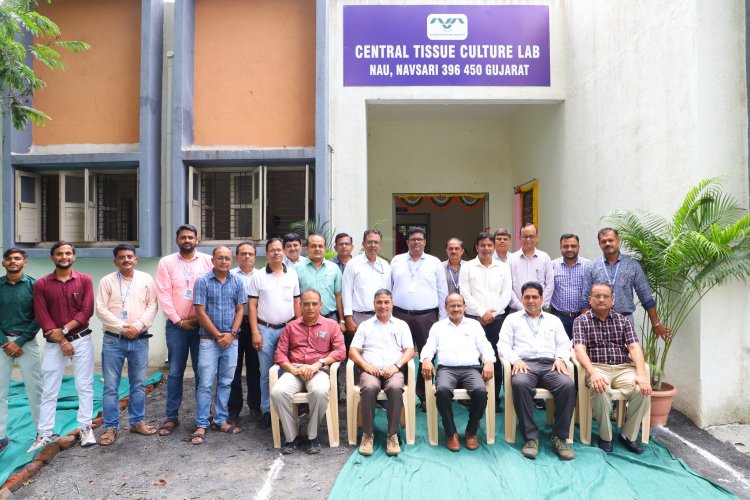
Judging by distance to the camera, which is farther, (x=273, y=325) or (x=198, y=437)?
(x=273, y=325)

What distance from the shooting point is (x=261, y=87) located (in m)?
6.59

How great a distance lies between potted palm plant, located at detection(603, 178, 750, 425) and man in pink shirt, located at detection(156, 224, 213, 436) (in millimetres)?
3922

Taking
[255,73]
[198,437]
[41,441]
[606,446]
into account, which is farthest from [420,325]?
[255,73]

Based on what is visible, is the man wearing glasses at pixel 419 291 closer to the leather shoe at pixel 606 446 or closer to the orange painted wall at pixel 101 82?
the leather shoe at pixel 606 446

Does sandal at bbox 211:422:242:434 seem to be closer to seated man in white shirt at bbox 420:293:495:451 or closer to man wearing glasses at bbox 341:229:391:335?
man wearing glasses at bbox 341:229:391:335

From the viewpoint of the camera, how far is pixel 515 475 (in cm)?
341

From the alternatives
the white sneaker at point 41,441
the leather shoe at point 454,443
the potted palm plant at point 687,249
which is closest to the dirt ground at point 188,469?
the white sneaker at point 41,441

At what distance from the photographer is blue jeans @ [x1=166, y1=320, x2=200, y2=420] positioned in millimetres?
4156

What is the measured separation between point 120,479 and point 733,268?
5109 millimetres

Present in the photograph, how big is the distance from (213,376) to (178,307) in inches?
26.5

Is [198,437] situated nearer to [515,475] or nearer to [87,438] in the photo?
[87,438]

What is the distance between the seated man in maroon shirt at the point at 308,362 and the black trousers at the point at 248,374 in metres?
0.46

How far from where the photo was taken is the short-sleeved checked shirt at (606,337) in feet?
13.0

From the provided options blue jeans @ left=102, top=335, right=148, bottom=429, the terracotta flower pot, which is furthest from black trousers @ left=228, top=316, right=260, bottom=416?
the terracotta flower pot
